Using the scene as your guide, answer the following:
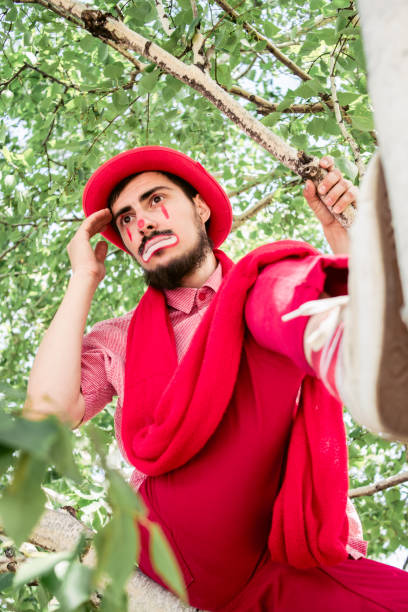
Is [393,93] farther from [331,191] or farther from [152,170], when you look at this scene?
[152,170]

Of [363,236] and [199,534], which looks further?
[199,534]

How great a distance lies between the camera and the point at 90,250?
78.5 inches

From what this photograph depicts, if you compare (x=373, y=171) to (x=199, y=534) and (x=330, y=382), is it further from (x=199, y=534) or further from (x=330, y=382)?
(x=199, y=534)

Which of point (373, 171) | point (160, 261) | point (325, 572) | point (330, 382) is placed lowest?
point (325, 572)

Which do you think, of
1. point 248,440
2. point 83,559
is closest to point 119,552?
point 248,440

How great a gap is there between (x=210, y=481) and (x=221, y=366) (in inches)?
A: 10.9

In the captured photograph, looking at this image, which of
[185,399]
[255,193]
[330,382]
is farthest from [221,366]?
[255,193]

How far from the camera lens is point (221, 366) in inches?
49.2

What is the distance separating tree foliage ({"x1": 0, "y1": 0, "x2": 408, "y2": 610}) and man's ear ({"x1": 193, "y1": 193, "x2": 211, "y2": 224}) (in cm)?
39

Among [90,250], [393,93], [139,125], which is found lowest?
[393,93]

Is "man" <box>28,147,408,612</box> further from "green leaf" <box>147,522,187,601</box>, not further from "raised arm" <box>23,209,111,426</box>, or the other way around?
"green leaf" <box>147,522,187,601</box>

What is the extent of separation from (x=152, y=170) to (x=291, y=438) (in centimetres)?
119

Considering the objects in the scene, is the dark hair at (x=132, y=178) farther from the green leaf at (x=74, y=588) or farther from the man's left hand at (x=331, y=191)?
the green leaf at (x=74, y=588)

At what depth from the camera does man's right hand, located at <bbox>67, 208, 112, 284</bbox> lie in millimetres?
1907
